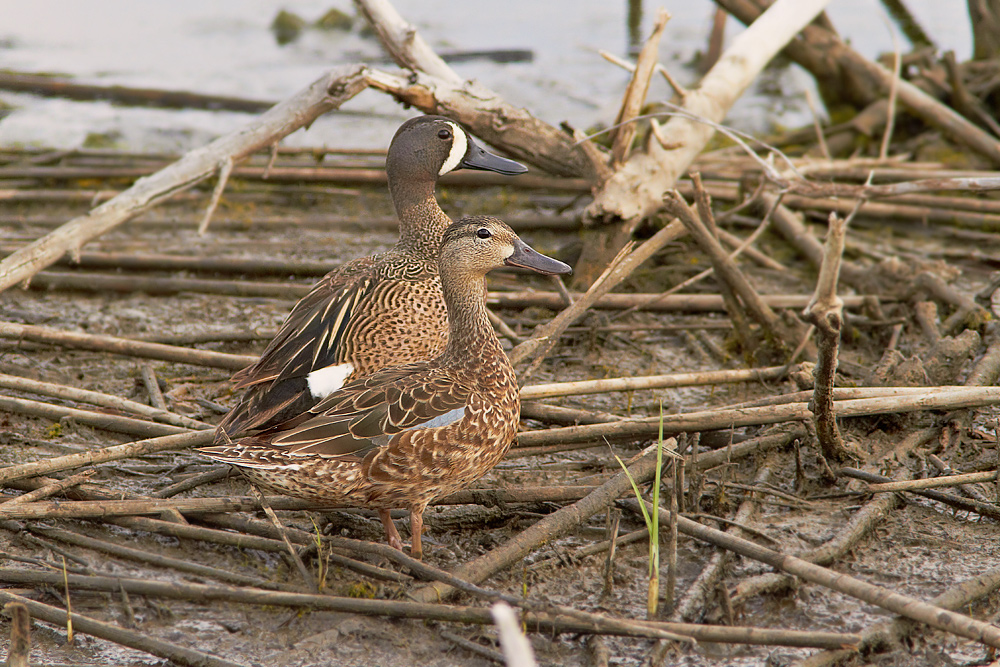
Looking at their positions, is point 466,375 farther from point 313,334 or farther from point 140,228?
point 140,228

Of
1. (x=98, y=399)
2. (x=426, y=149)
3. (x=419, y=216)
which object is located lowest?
(x=98, y=399)

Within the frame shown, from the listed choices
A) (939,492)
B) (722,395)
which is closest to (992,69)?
(722,395)

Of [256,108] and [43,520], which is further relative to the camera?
[256,108]

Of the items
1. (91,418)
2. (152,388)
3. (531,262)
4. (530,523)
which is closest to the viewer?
(530,523)

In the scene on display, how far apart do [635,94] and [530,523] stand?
8.48ft

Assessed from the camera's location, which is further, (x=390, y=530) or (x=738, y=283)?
(x=738, y=283)

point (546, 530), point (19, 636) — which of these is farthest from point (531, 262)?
point (19, 636)

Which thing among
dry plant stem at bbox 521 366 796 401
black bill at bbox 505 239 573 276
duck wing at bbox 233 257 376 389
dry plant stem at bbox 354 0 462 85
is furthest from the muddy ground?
dry plant stem at bbox 354 0 462 85

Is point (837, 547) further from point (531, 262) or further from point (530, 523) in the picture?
point (531, 262)

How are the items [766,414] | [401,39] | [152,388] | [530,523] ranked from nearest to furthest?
[530,523] < [766,414] < [152,388] < [401,39]

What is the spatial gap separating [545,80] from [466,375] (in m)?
7.06

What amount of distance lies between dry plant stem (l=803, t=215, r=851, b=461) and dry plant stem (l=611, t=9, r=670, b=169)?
176 cm

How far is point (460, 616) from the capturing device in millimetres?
2711

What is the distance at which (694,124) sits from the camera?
566 cm
